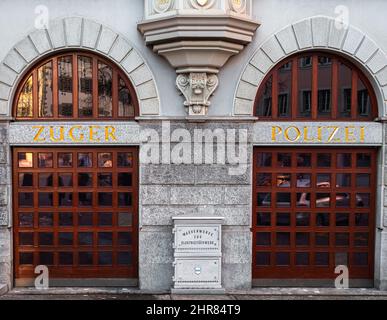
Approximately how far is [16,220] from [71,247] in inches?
53.9

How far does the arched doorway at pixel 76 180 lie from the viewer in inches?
404

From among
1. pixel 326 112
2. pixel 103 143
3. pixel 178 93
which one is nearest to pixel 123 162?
pixel 103 143

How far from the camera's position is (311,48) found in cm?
1009

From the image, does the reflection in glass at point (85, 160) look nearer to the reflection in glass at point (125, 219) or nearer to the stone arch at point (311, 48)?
the reflection in glass at point (125, 219)

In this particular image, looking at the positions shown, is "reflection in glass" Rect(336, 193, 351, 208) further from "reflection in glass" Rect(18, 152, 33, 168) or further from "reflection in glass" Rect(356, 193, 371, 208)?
"reflection in glass" Rect(18, 152, 33, 168)

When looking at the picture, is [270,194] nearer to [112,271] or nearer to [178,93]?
[178,93]

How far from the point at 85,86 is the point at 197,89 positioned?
8.30 ft

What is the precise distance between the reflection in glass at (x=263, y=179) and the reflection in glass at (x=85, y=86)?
158 inches

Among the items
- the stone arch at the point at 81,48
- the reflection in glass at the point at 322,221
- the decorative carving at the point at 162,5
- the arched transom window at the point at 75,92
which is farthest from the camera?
the reflection in glass at the point at 322,221

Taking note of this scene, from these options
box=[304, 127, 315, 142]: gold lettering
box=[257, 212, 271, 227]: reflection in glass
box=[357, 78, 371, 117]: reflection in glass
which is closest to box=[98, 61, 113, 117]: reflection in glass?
box=[257, 212, 271, 227]: reflection in glass

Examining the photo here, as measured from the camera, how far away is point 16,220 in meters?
10.4

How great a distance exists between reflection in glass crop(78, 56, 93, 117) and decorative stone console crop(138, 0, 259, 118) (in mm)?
1454

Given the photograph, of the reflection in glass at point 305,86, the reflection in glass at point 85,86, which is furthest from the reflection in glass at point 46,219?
the reflection in glass at point 305,86

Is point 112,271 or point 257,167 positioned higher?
point 257,167
